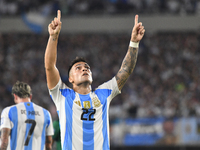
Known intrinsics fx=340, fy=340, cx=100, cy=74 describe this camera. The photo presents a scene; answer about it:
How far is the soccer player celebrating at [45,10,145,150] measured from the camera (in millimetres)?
3213

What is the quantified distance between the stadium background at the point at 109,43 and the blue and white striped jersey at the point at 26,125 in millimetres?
10540

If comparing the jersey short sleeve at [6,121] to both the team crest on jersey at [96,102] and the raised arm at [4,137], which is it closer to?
the raised arm at [4,137]

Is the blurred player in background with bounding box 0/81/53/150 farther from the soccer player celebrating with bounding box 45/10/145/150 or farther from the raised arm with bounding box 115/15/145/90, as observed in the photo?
the raised arm with bounding box 115/15/145/90

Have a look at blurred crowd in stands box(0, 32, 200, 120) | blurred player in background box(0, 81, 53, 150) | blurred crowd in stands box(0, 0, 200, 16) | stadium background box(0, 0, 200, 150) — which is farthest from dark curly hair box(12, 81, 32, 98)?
blurred crowd in stands box(0, 0, 200, 16)

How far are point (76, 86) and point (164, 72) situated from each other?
47.4 feet

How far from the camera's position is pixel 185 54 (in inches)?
738

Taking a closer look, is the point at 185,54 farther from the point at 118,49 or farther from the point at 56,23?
the point at 56,23

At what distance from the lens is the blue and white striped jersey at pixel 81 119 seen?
131 inches

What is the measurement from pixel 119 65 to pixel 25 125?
14082 millimetres

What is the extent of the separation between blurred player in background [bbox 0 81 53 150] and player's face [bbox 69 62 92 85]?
1.37 m

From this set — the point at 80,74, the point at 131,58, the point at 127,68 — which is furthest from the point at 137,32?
the point at 80,74

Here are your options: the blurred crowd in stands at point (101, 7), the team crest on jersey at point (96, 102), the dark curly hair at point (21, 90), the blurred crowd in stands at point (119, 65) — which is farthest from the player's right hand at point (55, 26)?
the blurred crowd in stands at point (101, 7)

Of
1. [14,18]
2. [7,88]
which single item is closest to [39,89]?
[7,88]

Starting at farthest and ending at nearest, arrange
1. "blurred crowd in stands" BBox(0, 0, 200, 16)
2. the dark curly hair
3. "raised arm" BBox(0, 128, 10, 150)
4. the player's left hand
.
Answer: "blurred crowd in stands" BBox(0, 0, 200, 16)
the dark curly hair
"raised arm" BBox(0, 128, 10, 150)
the player's left hand
